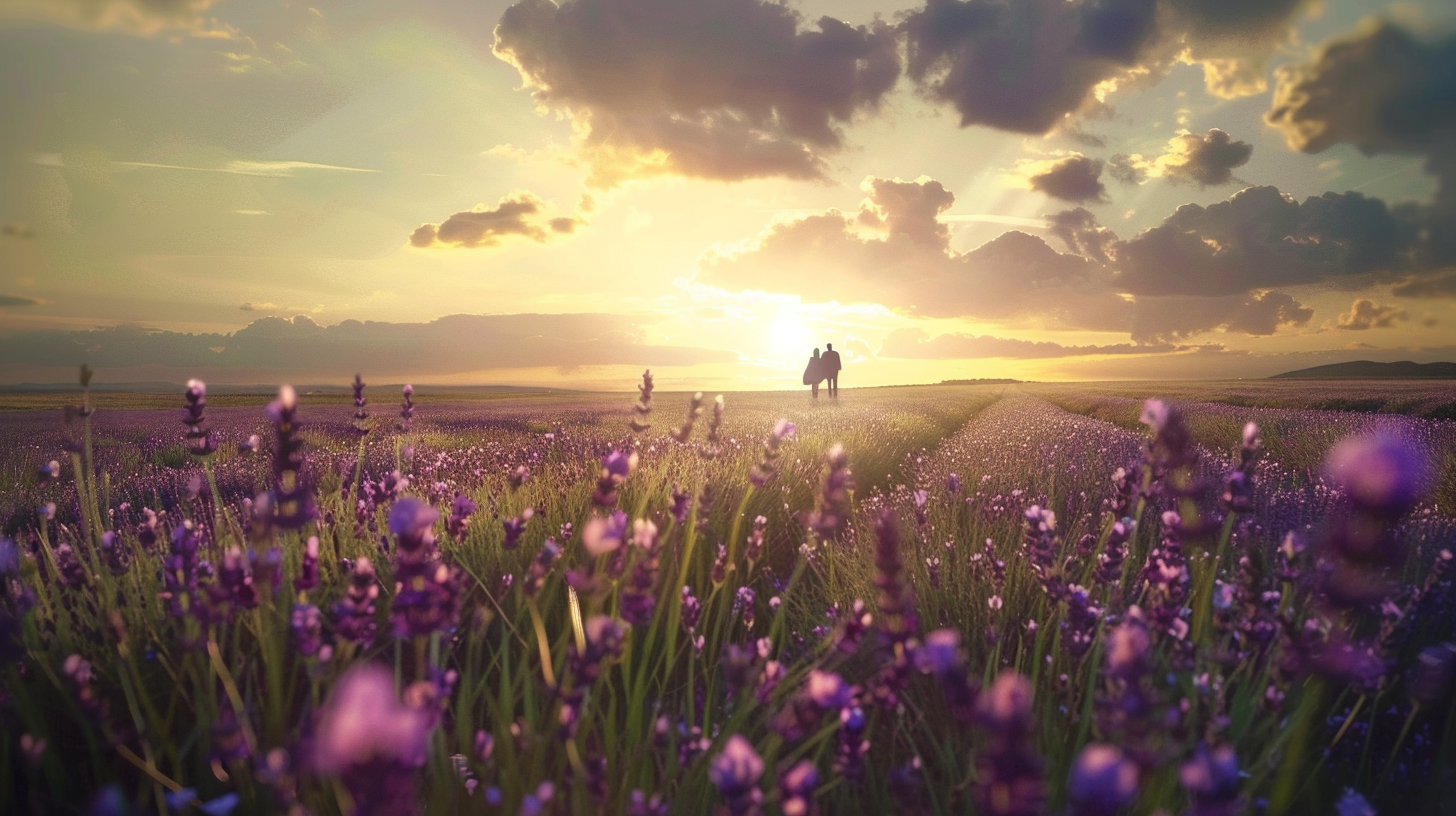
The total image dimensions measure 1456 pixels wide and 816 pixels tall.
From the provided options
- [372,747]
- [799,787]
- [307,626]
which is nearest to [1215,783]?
[799,787]

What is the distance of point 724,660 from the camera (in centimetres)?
166

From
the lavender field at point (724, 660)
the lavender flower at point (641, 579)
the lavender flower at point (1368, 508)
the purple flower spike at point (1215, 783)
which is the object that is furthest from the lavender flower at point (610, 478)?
the lavender flower at point (1368, 508)

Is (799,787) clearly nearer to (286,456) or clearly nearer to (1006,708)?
(1006,708)

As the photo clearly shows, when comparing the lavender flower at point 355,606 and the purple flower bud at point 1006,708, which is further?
the lavender flower at point 355,606

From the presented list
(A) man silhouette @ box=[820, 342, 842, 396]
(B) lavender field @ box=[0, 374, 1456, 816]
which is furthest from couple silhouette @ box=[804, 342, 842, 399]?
(B) lavender field @ box=[0, 374, 1456, 816]

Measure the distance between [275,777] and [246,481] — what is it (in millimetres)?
6732

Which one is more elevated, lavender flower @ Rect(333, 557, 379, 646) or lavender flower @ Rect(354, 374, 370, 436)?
lavender flower @ Rect(354, 374, 370, 436)

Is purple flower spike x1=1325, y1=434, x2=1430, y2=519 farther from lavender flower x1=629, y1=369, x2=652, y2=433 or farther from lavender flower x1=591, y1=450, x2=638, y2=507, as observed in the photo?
lavender flower x1=629, y1=369, x2=652, y2=433

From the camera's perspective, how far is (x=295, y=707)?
2385 millimetres

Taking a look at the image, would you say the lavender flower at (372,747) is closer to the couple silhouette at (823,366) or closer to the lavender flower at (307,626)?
the lavender flower at (307,626)

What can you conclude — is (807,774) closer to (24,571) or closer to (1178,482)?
(1178,482)

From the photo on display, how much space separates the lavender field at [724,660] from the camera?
3.55ft

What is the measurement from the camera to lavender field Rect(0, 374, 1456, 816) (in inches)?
42.6

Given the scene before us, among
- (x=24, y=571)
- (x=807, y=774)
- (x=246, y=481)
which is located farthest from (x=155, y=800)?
(x=246, y=481)
